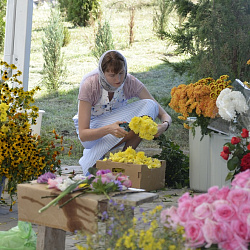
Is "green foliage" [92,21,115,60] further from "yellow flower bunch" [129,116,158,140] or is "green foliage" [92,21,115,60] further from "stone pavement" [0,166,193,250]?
"yellow flower bunch" [129,116,158,140]

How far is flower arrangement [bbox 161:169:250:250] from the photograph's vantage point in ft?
4.71

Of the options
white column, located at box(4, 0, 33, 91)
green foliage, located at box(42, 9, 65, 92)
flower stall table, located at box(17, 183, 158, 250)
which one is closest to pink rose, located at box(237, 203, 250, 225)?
flower stall table, located at box(17, 183, 158, 250)

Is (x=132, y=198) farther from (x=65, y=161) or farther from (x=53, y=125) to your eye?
(x=53, y=125)

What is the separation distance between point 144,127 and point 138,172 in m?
0.34

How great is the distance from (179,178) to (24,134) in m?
1.78

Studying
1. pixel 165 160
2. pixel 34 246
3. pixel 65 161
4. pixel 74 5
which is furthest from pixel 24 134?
pixel 74 5

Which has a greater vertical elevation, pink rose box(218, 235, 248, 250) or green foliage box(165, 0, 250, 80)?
green foliage box(165, 0, 250, 80)

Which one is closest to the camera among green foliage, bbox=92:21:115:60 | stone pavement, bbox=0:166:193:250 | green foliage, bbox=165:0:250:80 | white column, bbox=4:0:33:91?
stone pavement, bbox=0:166:193:250

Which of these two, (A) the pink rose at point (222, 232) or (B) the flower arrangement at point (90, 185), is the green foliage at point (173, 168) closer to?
(B) the flower arrangement at point (90, 185)

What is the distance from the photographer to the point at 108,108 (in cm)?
425

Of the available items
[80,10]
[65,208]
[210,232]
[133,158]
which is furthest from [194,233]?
[80,10]

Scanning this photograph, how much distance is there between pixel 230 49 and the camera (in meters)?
5.44

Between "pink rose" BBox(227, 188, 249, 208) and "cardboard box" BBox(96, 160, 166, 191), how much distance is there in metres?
2.27

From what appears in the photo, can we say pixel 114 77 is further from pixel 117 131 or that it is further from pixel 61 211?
pixel 61 211
